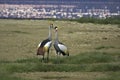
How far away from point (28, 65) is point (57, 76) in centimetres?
152

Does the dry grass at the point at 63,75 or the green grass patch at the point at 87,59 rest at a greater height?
the dry grass at the point at 63,75

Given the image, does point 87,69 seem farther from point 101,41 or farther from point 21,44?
point 101,41

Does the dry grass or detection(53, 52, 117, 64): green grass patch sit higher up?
the dry grass

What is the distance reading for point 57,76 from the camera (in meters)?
15.9

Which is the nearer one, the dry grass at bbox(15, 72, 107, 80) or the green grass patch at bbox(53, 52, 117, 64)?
the dry grass at bbox(15, 72, 107, 80)

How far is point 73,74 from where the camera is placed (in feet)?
53.8

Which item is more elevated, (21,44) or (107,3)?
(21,44)

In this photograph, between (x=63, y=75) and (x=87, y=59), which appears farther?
(x=87, y=59)

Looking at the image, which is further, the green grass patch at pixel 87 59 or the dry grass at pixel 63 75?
the green grass patch at pixel 87 59

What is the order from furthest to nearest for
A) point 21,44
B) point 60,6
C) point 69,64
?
point 60,6
point 21,44
point 69,64

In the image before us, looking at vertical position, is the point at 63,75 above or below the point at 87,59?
above

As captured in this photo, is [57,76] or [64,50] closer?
[57,76]

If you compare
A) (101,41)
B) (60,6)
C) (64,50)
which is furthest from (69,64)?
(60,6)

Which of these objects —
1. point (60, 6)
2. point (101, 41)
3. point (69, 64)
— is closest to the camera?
point (69, 64)
